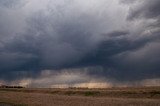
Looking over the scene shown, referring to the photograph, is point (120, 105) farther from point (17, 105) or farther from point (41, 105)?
point (17, 105)

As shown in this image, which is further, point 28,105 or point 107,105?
point 28,105

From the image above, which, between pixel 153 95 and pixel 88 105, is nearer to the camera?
pixel 88 105

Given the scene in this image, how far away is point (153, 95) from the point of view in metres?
62.7

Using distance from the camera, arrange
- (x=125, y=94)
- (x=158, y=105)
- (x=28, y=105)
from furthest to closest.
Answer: (x=125, y=94) < (x=28, y=105) < (x=158, y=105)

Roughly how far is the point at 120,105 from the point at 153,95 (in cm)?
1800

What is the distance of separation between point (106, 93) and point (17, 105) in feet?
93.3

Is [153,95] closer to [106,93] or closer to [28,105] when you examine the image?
→ [106,93]

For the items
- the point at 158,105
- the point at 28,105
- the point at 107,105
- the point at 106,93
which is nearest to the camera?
the point at 158,105

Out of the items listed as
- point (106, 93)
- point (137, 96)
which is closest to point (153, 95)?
point (137, 96)

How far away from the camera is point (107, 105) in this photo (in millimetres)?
47594

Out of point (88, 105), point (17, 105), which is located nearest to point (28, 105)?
point (17, 105)

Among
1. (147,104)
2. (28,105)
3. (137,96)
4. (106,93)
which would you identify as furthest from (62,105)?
(106,93)

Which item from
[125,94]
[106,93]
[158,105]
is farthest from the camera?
[106,93]

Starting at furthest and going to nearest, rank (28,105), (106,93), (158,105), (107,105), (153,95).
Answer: (106,93), (153,95), (28,105), (107,105), (158,105)
